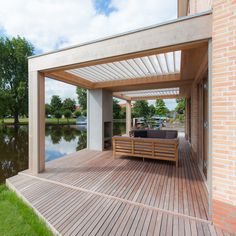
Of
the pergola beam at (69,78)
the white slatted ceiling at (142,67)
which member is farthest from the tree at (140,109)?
the white slatted ceiling at (142,67)

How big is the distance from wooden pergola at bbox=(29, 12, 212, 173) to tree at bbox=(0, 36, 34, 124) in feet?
47.1

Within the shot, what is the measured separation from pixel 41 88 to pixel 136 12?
11.7 feet

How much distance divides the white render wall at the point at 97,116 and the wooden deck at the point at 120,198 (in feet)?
6.90

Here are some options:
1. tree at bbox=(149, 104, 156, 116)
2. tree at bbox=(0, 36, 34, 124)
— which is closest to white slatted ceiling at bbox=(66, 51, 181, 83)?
tree at bbox=(0, 36, 34, 124)

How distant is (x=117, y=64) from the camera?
4.07 metres

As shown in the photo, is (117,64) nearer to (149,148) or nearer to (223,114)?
(149,148)

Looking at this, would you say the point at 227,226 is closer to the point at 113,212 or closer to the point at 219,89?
the point at 113,212

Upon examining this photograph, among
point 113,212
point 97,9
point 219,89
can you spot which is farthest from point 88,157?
point 97,9

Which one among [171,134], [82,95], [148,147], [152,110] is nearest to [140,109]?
[152,110]

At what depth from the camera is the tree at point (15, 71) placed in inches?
643

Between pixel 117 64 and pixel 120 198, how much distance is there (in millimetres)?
3370

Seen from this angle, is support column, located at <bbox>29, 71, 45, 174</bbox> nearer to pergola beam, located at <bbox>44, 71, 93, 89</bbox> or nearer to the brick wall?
pergola beam, located at <bbox>44, 71, 93, 89</bbox>

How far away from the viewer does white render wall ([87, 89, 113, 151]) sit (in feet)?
21.0

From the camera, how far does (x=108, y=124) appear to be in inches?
283
